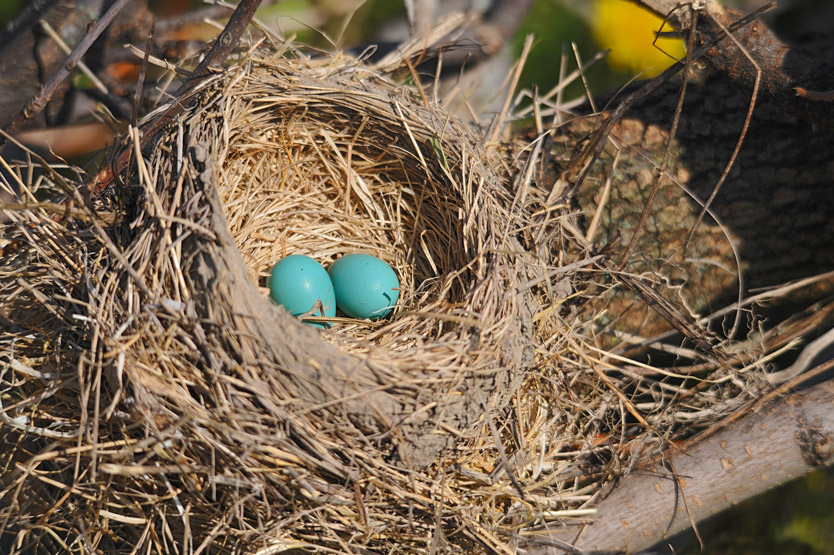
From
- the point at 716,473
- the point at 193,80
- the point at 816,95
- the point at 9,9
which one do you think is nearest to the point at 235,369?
the point at 193,80

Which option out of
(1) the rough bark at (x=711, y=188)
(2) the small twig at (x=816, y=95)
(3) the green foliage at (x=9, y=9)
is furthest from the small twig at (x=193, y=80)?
(3) the green foliage at (x=9, y=9)

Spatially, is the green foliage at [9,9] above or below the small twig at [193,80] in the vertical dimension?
above

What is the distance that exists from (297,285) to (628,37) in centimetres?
208

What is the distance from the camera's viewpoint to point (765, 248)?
1978mm

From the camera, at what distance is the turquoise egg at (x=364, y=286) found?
70.2 inches

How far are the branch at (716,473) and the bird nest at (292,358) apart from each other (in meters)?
0.08

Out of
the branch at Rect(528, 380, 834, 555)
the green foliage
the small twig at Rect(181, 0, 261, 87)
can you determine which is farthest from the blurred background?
the small twig at Rect(181, 0, 261, 87)

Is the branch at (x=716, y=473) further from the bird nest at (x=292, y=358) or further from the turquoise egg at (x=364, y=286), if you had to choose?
the turquoise egg at (x=364, y=286)

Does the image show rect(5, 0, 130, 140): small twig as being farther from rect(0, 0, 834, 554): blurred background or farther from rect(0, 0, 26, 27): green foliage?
rect(0, 0, 26, 27): green foliage

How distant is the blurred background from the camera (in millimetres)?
2066

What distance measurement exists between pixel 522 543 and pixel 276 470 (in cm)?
67

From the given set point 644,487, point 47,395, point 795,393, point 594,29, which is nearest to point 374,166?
point 47,395

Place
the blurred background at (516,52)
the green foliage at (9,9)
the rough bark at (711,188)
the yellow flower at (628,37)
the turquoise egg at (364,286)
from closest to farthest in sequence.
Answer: the turquoise egg at (364,286), the rough bark at (711,188), the blurred background at (516,52), the green foliage at (9,9), the yellow flower at (628,37)

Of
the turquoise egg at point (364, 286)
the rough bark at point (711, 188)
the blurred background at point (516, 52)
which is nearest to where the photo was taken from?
the turquoise egg at point (364, 286)
